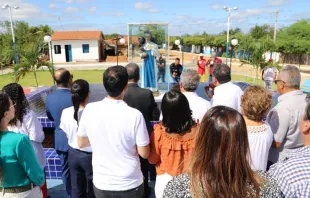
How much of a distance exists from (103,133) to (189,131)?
60 centimetres

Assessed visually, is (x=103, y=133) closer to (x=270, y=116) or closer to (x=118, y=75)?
(x=118, y=75)

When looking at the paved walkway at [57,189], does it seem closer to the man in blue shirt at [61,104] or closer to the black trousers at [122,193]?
the man in blue shirt at [61,104]

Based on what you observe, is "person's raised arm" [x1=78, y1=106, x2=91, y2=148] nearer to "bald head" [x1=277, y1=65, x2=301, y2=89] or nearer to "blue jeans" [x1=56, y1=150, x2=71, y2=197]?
"blue jeans" [x1=56, y1=150, x2=71, y2=197]

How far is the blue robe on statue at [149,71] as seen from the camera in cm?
765

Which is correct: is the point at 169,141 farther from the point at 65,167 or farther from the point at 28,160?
the point at 65,167

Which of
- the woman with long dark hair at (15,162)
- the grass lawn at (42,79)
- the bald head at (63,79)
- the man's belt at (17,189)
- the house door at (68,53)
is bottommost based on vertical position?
the grass lawn at (42,79)

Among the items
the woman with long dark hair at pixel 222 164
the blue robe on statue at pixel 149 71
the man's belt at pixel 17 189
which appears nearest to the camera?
the woman with long dark hair at pixel 222 164

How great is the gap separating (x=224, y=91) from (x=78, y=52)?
100ft

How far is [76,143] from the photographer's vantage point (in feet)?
8.33

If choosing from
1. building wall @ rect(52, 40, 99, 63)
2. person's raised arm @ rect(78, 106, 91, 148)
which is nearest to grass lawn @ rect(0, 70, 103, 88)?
person's raised arm @ rect(78, 106, 91, 148)

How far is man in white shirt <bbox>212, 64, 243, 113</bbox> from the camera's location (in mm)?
2965

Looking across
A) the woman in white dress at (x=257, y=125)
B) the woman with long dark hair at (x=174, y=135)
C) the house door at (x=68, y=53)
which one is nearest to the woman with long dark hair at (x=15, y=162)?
the woman with long dark hair at (x=174, y=135)

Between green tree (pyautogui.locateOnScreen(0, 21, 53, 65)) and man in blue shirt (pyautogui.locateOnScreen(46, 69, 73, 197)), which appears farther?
green tree (pyautogui.locateOnScreen(0, 21, 53, 65))

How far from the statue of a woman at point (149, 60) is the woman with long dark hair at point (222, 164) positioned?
651 cm
